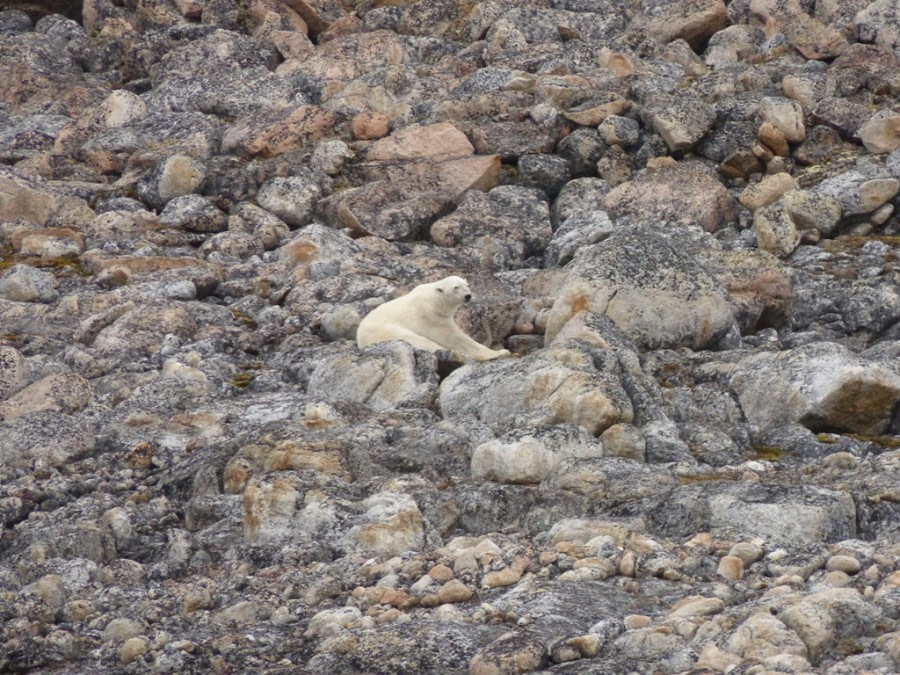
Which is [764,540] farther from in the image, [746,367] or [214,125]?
[214,125]

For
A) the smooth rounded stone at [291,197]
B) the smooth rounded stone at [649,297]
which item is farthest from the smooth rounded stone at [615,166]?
the smooth rounded stone at [649,297]

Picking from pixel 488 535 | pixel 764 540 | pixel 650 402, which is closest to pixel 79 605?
pixel 488 535


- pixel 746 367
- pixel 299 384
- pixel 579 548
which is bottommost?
pixel 299 384

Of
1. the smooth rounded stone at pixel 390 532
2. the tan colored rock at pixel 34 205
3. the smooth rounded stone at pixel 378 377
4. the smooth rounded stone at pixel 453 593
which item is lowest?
the tan colored rock at pixel 34 205

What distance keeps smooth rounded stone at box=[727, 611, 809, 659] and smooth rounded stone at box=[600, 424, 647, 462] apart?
4.54m

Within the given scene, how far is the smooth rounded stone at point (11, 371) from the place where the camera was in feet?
52.0

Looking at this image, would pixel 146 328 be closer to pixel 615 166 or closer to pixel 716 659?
pixel 615 166

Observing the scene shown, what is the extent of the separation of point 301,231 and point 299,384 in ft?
19.4

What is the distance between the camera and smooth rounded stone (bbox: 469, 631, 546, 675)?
25.6ft

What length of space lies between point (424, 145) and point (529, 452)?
13803 millimetres

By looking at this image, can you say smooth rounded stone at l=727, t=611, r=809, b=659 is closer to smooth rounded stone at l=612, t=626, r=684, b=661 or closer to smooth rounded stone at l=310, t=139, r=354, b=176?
smooth rounded stone at l=612, t=626, r=684, b=661

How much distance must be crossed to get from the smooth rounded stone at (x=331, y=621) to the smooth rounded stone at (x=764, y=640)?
97.6 inches

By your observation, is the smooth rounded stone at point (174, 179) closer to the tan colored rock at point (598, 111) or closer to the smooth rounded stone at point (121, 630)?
the tan colored rock at point (598, 111)

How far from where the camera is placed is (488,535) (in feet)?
33.7
